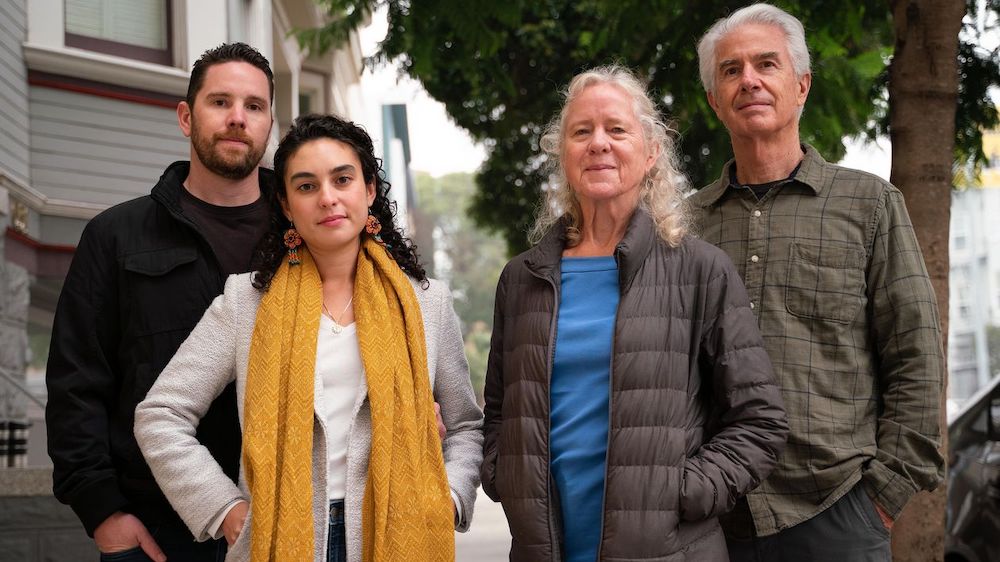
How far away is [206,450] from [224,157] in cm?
95

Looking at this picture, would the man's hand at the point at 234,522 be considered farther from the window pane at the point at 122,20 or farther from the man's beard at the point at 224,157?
the window pane at the point at 122,20

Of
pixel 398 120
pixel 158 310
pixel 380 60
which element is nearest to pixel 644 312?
pixel 158 310

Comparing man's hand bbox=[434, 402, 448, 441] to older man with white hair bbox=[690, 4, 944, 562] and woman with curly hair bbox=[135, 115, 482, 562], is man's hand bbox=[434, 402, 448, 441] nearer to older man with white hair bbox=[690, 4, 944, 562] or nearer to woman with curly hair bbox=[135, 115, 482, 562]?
woman with curly hair bbox=[135, 115, 482, 562]

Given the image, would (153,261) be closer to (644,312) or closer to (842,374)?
(644,312)

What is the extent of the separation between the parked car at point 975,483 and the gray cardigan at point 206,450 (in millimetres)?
3615

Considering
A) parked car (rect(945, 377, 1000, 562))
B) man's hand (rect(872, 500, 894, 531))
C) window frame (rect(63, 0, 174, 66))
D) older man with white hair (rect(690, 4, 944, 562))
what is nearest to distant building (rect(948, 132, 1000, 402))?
parked car (rect(945, 377, 1000, 562))

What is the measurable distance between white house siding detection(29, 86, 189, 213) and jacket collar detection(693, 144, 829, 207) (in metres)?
5.60

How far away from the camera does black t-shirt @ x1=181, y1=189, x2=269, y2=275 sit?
3.47 metres

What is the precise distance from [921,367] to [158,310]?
7.20 feet

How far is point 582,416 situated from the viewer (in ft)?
9.39

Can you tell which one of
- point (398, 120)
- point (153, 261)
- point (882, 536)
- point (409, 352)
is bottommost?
point (882, 536)

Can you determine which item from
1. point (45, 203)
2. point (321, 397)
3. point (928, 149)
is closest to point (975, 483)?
point (928, 149)

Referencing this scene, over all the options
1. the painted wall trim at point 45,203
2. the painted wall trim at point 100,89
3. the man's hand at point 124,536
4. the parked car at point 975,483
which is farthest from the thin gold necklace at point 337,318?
the painted wall trim at point 100,89

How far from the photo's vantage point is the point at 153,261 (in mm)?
3387
